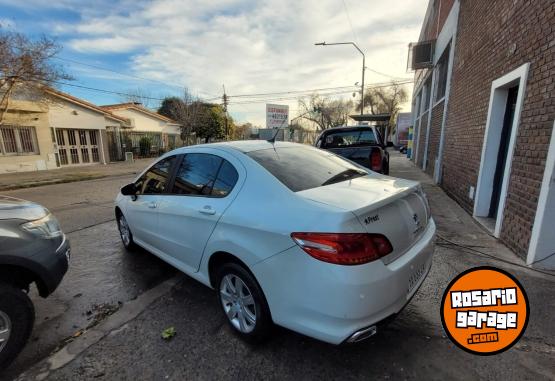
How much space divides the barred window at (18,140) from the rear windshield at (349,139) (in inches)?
663

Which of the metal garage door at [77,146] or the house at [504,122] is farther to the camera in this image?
the metal garage door at [77,146]

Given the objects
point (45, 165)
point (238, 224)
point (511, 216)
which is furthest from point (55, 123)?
point (511, 216)

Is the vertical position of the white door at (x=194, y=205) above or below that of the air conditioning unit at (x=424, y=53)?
below

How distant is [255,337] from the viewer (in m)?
2.31

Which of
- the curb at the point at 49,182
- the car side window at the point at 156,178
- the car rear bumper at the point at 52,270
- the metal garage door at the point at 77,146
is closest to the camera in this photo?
the car rear bumper at the point at 52,270

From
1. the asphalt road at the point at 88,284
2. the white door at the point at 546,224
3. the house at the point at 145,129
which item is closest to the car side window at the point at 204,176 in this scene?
the asphalt road at the point at 88,284

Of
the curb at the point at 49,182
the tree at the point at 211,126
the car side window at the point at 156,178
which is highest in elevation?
the tree at the point at 211,126

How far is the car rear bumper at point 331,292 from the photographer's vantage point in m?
1.73

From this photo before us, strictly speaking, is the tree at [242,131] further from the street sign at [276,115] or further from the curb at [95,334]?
the curb at [95,334]

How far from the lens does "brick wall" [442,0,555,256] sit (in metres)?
3.53

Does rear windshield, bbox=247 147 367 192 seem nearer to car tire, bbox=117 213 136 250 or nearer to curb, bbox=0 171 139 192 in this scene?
car tire, bbox=117 213 136 250

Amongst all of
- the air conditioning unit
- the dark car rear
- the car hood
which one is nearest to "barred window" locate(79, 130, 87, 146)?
the dark car rear

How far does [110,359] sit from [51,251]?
106 centimetres

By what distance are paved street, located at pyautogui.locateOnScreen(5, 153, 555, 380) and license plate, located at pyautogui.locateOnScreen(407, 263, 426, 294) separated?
1.89 feet
